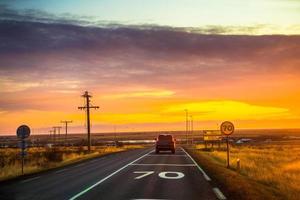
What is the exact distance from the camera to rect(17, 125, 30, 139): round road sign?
26.5m

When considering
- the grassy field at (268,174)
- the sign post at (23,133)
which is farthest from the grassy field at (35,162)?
the grassy field at (268,174)

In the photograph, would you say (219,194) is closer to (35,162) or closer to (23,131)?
(23,131)

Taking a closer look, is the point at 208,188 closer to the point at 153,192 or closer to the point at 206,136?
the point at 153,192

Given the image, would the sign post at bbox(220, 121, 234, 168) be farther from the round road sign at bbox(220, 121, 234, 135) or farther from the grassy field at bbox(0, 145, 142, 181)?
the grassy field at bbox(0, 145, 142, 181)

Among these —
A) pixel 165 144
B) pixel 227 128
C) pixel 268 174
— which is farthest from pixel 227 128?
pixel 165 144

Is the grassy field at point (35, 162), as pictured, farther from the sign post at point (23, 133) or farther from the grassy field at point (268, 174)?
the grassy field at point (268, 174)

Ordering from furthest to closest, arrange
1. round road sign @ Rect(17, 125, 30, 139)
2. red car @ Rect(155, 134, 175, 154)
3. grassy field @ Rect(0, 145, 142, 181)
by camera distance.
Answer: red car @ Rect(155, 134, 175, 154), grassy field @ Rect(0, 145, 142, 181), round road sign @ Rect(17, 125, 30, 139)

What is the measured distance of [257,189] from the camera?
16.2 metres

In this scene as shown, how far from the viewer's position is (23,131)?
26.6 meters

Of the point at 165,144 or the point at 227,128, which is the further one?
the point at 165,144

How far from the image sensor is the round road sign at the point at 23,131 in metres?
26.5

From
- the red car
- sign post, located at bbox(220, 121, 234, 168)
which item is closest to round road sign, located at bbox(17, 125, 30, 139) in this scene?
sign post, located at bbox(220, 121, 234, 168)

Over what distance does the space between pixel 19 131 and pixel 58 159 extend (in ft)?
47.3

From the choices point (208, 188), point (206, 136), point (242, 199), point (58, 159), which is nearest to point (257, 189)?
point (208, 188)
